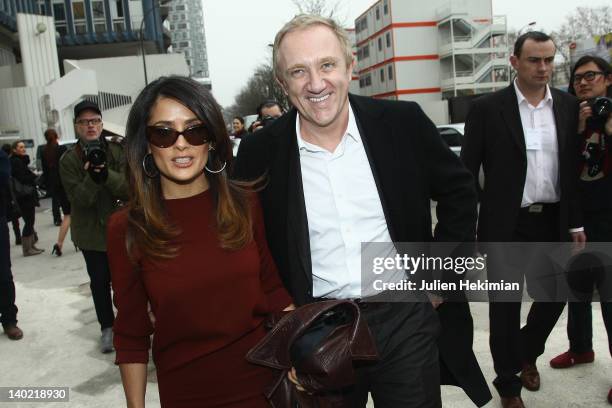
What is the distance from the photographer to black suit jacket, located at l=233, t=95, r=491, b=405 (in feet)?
7.86

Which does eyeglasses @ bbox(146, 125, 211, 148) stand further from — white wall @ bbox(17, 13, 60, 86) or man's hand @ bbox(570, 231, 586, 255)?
white wall @ bbox(17, 13, 60, 86)

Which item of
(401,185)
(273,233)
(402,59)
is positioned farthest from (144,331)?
(402,59)

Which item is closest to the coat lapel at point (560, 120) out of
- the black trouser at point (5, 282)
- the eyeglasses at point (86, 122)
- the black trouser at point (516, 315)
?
the black trouser at point (516, 315)

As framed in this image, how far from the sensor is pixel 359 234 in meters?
2.39

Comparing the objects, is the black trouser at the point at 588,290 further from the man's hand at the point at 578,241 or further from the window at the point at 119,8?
the window at the point at 119,8

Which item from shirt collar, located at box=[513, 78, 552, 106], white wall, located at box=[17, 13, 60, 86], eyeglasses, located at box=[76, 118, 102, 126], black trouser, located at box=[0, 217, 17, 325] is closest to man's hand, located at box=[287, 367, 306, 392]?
shirt collar, located at box=[513, 78, 552, 106]

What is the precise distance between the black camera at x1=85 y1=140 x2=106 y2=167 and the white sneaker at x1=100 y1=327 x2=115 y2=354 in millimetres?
1607

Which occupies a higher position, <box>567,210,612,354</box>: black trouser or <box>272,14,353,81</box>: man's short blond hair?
<box>272,14,353,81</box>: man's short blond hair

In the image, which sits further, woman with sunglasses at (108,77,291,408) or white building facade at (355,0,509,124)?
white building facade at (355,0,509,124)

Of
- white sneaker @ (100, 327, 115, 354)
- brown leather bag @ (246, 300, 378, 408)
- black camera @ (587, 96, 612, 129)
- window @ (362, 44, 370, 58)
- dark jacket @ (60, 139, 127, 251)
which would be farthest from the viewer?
window @ (362, 44, 370, 58)

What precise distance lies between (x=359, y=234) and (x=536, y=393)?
2295 mm

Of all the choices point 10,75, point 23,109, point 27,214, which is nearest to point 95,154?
point 27,214

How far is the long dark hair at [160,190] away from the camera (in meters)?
2.03

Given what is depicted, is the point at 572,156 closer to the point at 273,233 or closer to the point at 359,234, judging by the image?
the point at 359,234
